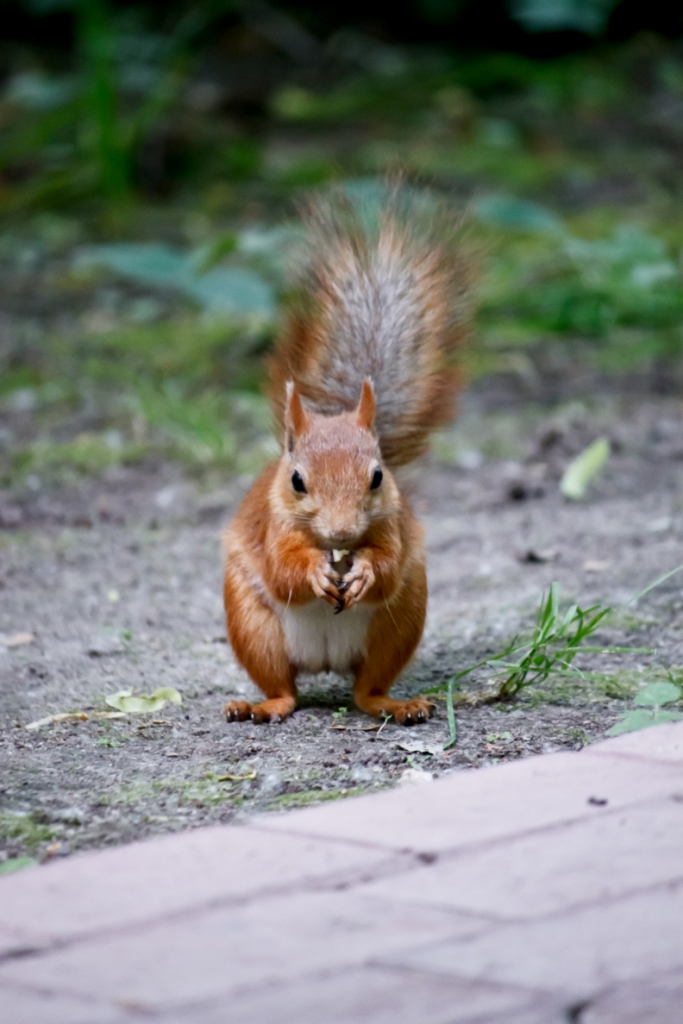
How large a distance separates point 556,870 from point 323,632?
38.0 inches

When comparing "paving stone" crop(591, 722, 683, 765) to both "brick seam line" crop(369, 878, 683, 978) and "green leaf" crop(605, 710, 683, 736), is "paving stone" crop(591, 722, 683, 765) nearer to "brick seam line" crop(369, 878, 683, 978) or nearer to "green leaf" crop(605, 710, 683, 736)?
"green leaf" crop(605, 710, 683, 736)

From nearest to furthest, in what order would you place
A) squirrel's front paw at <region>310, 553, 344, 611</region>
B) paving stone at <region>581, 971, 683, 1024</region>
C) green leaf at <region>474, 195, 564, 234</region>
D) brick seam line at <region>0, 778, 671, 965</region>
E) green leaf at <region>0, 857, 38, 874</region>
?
paving stone at <region>581, 971, 683, 1024</region>
brick seam line at <region>0, 778, 671, 965</region>
green leaf at <region>0, 857, 38, 874</region>
squirrel's front paw at <region>310, 553, 344, 611</region>
green leaf at <region>474, 195, 564, 234</region>

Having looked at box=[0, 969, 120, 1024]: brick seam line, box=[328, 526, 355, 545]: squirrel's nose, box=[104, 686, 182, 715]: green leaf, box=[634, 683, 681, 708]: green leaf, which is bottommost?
box=[104, 686, 182, 715]: green leaf

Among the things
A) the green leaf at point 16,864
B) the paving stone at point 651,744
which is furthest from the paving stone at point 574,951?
the green leaf at point 16,864

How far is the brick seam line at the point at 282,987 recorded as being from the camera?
129 cm

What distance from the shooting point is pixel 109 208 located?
291 inches

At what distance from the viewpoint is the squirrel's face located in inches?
92.0

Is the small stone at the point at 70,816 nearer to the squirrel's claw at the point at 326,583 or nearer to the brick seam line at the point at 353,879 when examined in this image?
A: the brick seam line at the point at 353,879

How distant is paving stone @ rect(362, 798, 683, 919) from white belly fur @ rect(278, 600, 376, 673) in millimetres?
836

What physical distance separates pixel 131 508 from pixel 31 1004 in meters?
2.89

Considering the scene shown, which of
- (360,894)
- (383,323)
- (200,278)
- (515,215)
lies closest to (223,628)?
(383,323)

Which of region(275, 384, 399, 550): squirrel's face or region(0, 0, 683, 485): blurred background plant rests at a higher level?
region(0, 0, 683, 485): blurred background plant

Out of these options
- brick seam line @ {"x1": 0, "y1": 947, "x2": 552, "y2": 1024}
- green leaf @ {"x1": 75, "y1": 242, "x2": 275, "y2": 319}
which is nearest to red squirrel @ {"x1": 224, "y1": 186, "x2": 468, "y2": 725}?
brick seam line @ {"x1": 0, "y1": 947, "x2": 552, "y2": 1024}

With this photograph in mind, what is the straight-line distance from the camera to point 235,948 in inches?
55.9
